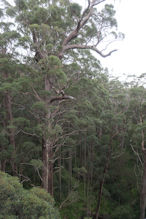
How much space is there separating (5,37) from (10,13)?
84cm

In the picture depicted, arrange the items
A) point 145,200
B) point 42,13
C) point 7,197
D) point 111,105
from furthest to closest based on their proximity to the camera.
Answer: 1. point 111,105
2. point 145,200
3. point 42,13
4. point 7,197

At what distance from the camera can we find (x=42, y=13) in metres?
5.80

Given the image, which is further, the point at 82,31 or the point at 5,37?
the point at 82,31

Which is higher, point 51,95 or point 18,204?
point 51,95

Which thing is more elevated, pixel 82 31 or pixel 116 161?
pixel 82 31

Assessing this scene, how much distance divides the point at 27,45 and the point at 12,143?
3.80 metres

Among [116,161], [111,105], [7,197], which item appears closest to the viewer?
[7,197]

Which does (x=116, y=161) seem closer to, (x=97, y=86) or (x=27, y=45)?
(x=97, y=86)

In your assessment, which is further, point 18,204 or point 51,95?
point 51,95

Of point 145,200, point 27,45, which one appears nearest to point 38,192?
point 27,45

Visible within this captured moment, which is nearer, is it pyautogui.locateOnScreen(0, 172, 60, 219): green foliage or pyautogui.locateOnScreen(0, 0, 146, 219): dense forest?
pyautogui.locateOnScreen(0, 172, 60, 219): green foliage

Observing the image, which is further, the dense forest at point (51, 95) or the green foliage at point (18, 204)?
the dense forest at point (51, 95)

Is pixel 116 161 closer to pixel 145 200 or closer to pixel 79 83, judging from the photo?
pixel 145 200

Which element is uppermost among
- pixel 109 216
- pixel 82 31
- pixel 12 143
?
pixel 82 31
